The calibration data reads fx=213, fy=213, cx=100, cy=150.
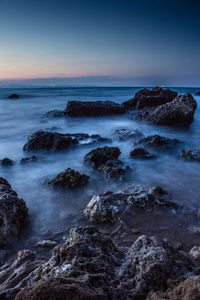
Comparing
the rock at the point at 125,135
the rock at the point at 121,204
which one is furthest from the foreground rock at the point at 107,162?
the rock at the point at 125,135

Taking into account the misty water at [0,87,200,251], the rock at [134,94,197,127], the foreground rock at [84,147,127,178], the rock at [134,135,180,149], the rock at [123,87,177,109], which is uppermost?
the rock at [123,87,177,109]

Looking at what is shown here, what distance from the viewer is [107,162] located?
15.7ft

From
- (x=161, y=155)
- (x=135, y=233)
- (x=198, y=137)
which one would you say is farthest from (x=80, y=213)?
(x=198, y=137)

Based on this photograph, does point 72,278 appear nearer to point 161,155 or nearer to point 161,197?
point 161,197

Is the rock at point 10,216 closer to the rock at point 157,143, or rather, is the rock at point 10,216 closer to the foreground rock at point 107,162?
the foreground rock at point 107,162

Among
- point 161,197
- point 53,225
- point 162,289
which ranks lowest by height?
point 53,225

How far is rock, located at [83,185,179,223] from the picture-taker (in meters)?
2.99

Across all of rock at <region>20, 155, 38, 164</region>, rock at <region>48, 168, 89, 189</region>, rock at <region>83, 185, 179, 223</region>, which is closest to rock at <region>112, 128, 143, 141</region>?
rock at <region>20, 155, 38, 164</region>

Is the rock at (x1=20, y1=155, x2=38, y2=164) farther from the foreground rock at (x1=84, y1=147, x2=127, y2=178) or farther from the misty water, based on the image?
the foreground rock at (x1=84, y1=147, x2=127, y2=178)

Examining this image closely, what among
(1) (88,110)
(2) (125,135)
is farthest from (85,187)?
(1) (88,110)

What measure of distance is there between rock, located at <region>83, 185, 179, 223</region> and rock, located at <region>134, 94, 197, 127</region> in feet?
22.1

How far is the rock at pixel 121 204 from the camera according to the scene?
299 centimetres

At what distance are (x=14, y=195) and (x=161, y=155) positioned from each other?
162 inches

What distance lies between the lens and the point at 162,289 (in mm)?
1335
